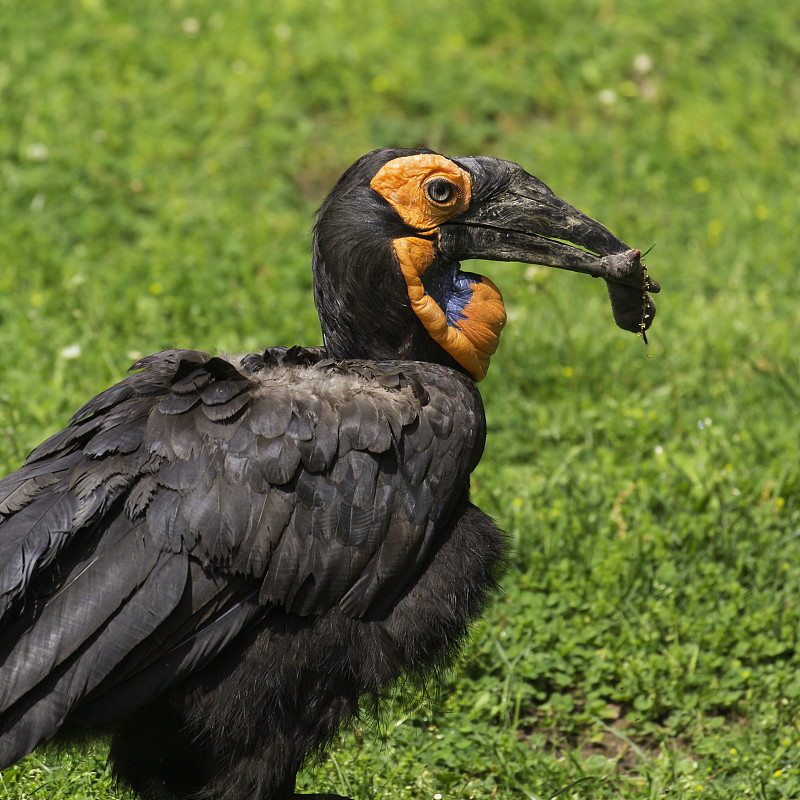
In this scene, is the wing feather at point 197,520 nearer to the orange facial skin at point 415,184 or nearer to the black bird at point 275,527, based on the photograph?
the black bird at point 275,527

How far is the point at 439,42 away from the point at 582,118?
1122 mm

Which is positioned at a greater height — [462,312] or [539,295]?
[462,312]

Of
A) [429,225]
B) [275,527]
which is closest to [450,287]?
[429,225]

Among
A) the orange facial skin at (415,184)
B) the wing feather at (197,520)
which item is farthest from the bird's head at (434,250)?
the wing feather at (197,520)

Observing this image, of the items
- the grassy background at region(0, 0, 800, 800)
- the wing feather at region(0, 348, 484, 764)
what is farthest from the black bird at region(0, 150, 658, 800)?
the grassy background at region(0, 0, 800, 800)

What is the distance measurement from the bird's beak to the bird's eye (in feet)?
→ 0.25

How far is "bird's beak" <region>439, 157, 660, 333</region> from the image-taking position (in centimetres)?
367

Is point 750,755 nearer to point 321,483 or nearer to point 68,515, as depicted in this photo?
point 321,483

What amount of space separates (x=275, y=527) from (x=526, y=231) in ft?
4.28

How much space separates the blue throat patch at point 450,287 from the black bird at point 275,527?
29 millimetres

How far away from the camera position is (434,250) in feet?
12.2

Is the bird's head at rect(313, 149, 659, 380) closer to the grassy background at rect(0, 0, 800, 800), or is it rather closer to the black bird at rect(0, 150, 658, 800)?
the black bird at rect(0, 150, 658, 800)

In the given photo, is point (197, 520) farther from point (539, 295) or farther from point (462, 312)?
point (539, 295)

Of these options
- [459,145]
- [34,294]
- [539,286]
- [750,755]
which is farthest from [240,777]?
[459,145]
